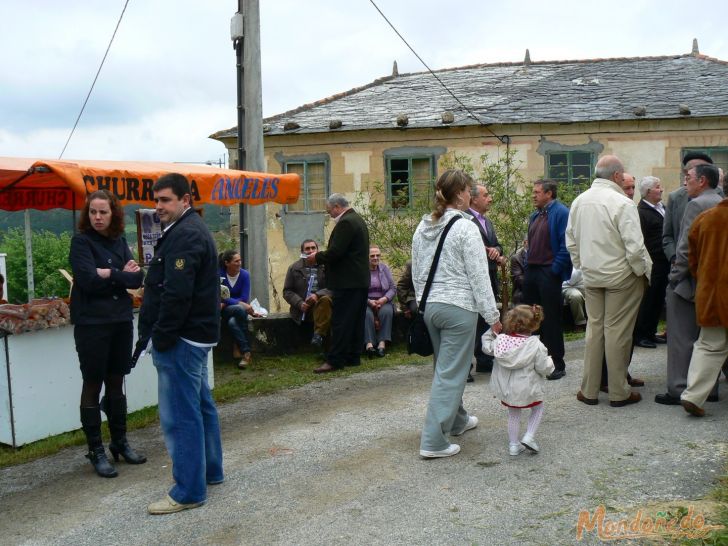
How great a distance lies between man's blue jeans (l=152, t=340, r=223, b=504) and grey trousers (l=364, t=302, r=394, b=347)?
4673 mm

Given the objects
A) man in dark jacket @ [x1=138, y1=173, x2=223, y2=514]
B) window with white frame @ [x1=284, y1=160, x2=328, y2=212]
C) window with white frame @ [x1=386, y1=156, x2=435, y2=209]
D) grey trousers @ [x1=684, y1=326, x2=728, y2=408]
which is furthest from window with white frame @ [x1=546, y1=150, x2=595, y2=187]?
man in dark jacket @ [x1=138, y1=173, x2=223, y2=514]

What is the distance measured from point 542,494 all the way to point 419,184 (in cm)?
1502

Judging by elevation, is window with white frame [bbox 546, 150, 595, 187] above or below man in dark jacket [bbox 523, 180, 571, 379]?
above

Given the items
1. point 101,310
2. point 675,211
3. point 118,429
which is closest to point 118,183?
point 101,310

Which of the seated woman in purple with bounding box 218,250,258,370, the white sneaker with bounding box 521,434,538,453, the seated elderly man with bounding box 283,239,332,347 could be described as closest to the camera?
the white sneaker with bounding box 521,434,538,453

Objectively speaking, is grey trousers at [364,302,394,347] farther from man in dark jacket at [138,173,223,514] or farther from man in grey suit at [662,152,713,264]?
man in dark jacket at [138,173,223,514]

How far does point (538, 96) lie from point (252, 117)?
11603mm

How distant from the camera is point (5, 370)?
6.41 meters

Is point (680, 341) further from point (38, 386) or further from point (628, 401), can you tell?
point (38, 386)

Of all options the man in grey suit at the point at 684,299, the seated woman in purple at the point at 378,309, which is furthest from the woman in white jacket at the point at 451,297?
the seated woman in purple at the point at 378,309

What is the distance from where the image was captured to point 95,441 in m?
5.64

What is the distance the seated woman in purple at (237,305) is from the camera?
30.2 feet

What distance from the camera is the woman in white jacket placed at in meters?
5.26

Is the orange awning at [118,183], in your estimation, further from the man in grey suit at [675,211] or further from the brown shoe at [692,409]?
the brown shoe at [692,409]
